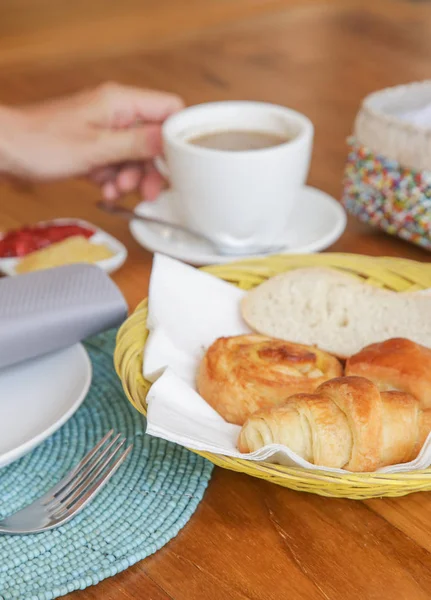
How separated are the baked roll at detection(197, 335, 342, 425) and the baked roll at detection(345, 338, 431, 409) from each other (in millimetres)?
41

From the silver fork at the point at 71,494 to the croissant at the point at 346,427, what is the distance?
→ 0.45 ft

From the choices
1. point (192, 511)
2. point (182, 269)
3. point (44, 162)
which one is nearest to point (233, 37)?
point (44, 162)

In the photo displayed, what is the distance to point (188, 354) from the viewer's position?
3.01ft

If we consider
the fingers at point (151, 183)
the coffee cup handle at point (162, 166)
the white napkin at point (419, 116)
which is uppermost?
the white napkin at point (419, 116)

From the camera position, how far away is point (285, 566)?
693mm

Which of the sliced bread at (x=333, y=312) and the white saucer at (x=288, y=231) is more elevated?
the sliced bread at (x=333, y=312)

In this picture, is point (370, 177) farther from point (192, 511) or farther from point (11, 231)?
point (192, 511)

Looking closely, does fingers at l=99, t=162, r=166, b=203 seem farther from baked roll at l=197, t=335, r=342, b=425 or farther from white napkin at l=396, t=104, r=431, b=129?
baked roll at l=197, t=335, r=342, b=425

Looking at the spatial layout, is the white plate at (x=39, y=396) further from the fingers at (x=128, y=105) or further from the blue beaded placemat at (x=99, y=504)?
the fingers at (x=128, y=105)

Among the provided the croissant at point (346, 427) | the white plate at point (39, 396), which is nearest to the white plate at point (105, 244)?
the white plate at point (39, 396)

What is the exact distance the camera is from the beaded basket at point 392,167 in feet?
3.78

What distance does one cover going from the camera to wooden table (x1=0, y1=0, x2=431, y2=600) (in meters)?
0.68

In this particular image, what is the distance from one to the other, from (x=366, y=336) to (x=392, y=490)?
0.89 feet

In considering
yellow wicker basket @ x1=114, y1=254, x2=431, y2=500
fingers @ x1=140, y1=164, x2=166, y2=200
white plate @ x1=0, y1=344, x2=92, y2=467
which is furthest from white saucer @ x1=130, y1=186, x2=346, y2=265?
white plate @ x1=0, y1=344, x2=92, y2=467
